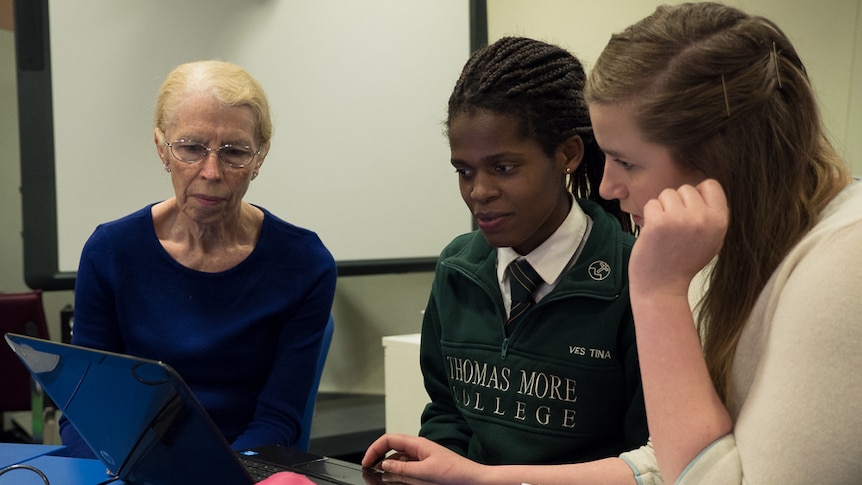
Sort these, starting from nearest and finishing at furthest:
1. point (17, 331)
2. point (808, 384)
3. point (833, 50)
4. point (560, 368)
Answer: point (808, 384) < point (560, 368) < point (833, 50) < point (17, 331)

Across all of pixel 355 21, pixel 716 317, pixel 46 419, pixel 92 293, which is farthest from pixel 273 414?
pixel 355 21

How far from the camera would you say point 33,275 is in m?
2.34

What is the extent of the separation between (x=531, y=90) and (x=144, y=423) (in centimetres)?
69

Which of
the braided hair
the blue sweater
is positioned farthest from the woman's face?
the braided hair

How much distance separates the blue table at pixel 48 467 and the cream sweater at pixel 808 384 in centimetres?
70

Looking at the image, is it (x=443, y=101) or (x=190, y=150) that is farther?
(x=443, y=101)

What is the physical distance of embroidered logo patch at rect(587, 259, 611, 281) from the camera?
1.17 metres

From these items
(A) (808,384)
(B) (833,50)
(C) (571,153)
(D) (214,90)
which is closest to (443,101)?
(B) (833,50)

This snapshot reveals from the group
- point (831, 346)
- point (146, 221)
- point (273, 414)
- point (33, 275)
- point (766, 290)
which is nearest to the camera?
point (831, 346)

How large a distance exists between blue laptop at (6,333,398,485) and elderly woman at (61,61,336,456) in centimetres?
48

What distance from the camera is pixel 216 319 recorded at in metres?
1.53

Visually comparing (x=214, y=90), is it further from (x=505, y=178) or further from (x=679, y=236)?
(x=679, y=236)

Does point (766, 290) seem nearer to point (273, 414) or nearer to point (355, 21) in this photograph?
point (273, 414)

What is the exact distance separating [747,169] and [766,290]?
0.40 feet
